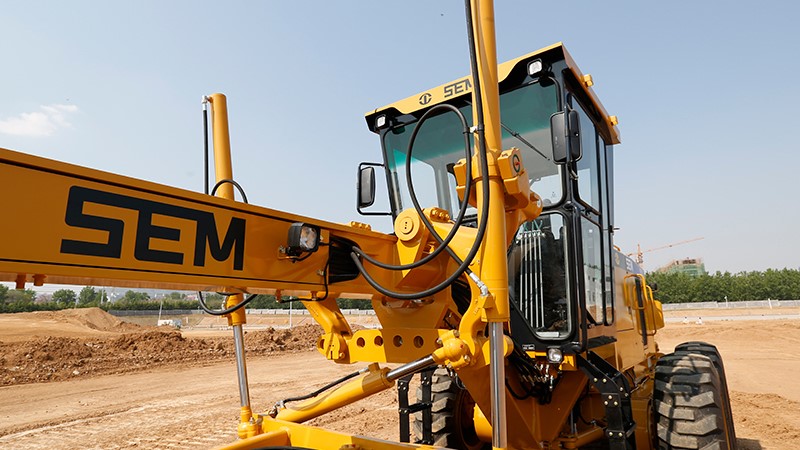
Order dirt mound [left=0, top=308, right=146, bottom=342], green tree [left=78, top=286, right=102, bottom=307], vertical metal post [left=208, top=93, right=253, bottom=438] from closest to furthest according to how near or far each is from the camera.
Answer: vertical metal post [left=208, top=93, right=253, bottom=438] < dirt mound [left=0, top=308, right=146, bottom=342] < green tree [left=78, top=286, right=102, bottom=307]

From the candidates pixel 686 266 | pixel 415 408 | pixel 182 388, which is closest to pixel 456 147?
pixel 415 408

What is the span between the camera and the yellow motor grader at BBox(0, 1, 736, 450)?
1677 mm

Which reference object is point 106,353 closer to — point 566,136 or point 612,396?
point 612,396

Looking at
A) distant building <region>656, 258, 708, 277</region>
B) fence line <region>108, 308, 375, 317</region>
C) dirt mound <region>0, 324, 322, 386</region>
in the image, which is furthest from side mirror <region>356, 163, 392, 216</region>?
distant building <region>656, 258, 708, 277</region>

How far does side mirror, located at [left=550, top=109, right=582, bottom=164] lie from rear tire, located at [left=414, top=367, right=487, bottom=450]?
106 inches

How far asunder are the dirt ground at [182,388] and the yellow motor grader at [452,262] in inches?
123

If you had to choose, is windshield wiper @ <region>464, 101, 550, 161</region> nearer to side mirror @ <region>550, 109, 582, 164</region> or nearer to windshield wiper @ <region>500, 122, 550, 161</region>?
windshield wiper @ <region>500, 122, 550, 161</region>

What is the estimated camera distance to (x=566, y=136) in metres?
2.73

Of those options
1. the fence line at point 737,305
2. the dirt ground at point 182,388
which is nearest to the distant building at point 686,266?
the fence line at point 737,305

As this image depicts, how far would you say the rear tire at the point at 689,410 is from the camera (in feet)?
11.1

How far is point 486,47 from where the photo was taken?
2.39m

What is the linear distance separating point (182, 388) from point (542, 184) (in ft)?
31.9

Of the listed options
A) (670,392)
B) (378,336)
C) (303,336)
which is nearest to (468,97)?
(378,336)

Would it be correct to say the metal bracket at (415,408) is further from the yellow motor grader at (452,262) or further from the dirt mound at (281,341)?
the dirt mound at (281,341)
